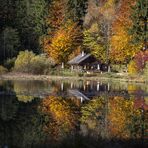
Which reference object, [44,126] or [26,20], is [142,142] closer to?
[44,126]

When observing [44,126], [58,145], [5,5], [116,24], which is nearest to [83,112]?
[44,126]

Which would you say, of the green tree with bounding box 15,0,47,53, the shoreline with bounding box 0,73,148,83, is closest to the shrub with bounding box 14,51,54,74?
the shoreline with bounding box 0,73,148,83

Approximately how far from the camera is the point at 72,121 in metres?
25.4

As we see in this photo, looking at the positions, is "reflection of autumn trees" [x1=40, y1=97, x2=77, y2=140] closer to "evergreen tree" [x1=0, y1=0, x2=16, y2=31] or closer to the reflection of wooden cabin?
the reflection of wooden cabin

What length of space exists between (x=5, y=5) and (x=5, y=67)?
2579 cm

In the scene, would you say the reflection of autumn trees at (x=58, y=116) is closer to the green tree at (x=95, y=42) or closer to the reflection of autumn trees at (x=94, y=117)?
the reflection of autumn trees at (x=94, y=117)

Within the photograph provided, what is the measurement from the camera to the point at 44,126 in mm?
23062

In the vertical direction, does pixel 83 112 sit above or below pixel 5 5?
below

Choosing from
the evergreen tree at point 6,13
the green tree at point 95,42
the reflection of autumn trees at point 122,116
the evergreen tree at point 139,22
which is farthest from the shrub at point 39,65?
the reflection of autumn trees at point 122,116

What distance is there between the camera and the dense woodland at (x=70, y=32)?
83188 mm

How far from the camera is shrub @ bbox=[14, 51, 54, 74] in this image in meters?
76.4

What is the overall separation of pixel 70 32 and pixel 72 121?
65.8 metres

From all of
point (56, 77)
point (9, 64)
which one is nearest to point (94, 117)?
point (56, 77)

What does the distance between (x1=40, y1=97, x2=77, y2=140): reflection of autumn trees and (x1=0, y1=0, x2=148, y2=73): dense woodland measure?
1659 inches
